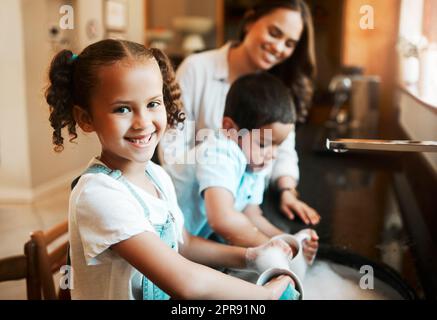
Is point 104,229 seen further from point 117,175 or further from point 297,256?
point 297,256

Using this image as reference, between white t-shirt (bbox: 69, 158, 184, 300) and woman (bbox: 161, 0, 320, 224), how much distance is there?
10cm

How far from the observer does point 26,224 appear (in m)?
0.51

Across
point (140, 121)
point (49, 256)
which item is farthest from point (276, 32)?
point (49, 256)

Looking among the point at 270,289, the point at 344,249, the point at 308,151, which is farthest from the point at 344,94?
the point at 270,289

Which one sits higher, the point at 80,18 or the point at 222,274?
the point at 80,18

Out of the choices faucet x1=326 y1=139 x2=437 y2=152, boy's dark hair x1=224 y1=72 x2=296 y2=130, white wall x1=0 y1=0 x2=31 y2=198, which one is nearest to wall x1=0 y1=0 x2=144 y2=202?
white wall x1=0 y1=0 x2=31 y2=198

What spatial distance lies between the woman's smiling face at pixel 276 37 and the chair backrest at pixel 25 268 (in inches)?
12.8

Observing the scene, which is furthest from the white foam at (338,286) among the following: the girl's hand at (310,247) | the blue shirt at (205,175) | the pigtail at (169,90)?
the pigtail at (169,90)

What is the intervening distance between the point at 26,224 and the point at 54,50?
7.6 inches

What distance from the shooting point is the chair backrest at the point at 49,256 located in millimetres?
501

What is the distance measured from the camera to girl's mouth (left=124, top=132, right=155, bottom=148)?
1.33 ft

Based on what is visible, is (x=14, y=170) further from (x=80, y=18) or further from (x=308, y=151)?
(x=308, y=151)

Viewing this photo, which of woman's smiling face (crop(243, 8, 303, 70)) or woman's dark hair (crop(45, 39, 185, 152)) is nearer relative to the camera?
woman's dark hair (crop(45, 39, 185, 152))

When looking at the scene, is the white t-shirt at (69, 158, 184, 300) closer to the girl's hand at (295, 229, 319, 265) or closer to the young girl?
the young girl
